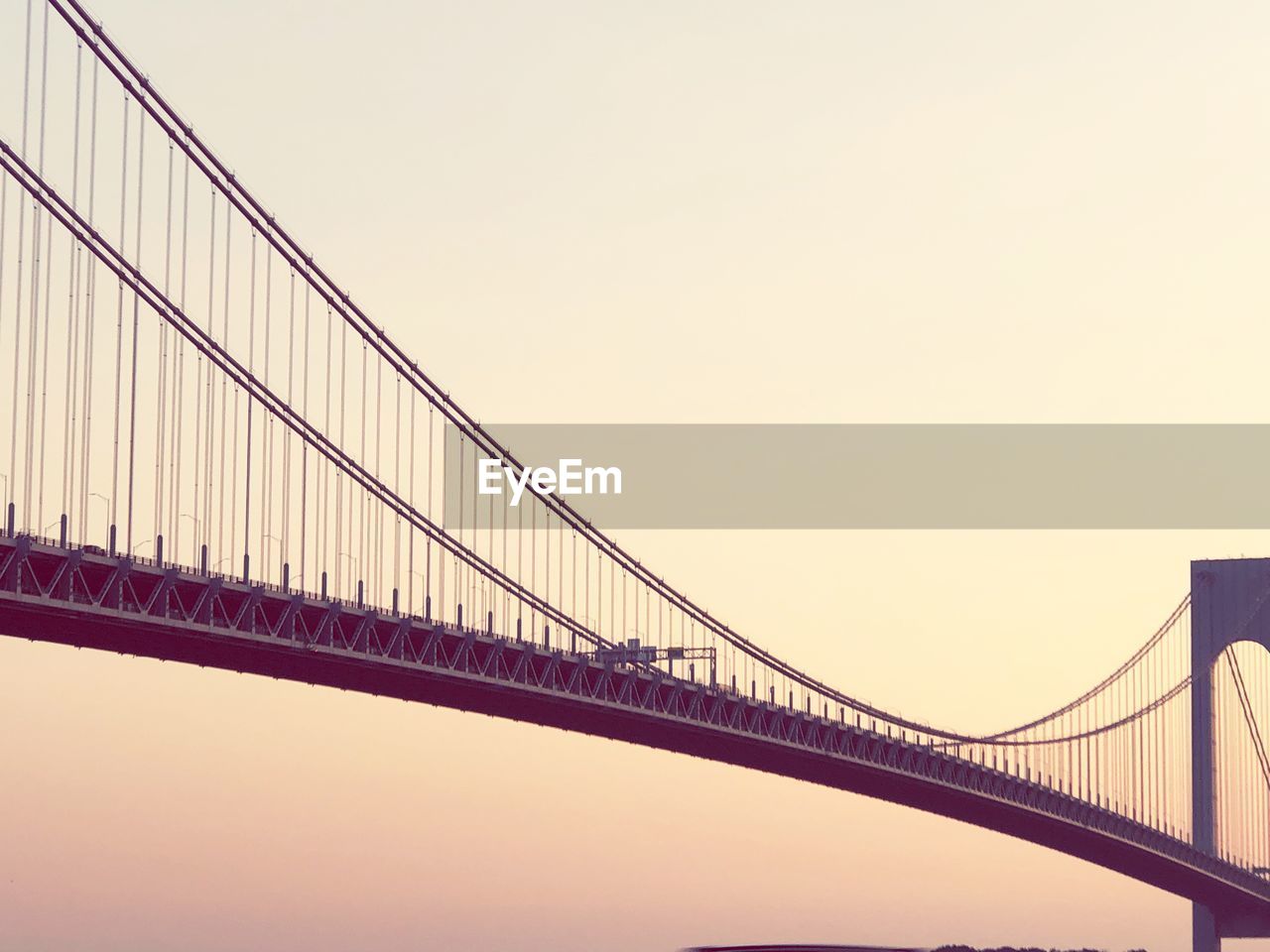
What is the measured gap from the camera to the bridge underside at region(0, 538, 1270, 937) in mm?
47062

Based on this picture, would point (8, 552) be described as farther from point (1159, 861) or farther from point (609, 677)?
point (1159, 861)

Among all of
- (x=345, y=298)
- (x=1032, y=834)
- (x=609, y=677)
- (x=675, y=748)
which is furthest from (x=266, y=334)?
(x=1032, y=834)

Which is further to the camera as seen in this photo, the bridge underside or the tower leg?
the tower leg

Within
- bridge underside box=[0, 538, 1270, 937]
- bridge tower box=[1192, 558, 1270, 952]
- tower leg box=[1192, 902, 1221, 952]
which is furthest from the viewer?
bridge tower box=[1192, 558, 1270, 952]

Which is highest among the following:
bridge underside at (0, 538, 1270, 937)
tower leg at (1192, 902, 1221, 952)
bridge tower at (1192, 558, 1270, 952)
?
bridge tower at (1192, 558, 1270, 952)

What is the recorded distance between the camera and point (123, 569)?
4684cm

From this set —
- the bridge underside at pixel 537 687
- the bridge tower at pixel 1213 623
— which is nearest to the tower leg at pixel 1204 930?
the bridge underside at pixel 537 687

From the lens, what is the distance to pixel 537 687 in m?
63.0

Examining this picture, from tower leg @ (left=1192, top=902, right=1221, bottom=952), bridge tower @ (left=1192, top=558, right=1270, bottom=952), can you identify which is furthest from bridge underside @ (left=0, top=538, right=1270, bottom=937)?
bridge tower @ (left=1192, top=558, right=1270, bottom=952)

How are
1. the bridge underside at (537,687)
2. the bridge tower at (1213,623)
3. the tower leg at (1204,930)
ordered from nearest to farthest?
the bridge underside at (537,687) < the tower leg at (1204,930) < the bridge tower at (1213,623)

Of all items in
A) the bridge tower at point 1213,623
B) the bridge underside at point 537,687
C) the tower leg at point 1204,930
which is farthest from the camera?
the bridge tower at point 1213,623

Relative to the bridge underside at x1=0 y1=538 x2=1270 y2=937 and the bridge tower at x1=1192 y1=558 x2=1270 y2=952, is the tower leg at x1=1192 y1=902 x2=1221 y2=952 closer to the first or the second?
the bridge underside at x1=0 y1=538 x2=1270 y2=937

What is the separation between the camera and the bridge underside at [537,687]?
154 feet

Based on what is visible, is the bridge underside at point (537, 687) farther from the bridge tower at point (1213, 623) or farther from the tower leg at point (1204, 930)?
the bridge tower at point (1213, 623)
